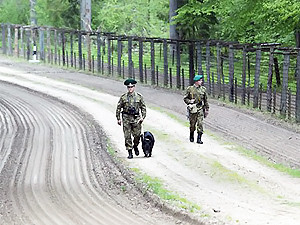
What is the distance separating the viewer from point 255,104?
904 inches

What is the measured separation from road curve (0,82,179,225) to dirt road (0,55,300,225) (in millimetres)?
18

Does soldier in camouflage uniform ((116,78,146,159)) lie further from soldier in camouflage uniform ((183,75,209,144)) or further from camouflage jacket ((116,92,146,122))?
soldier in camouflage uniform ((183,75,209,144))

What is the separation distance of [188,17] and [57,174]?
2167 cm

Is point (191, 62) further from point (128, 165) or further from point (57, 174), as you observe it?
point (57, 174)

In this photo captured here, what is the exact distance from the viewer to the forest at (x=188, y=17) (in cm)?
2536

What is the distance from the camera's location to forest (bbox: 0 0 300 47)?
25.4 metres

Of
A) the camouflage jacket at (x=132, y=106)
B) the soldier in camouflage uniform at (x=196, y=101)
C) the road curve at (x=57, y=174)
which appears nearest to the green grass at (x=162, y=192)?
the road curve at (x=57, y=174)

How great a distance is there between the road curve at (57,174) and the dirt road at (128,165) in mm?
18

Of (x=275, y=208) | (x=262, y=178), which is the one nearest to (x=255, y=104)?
(x=262, y=178)

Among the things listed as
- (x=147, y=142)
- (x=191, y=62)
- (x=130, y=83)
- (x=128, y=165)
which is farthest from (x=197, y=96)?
(x=191, y=62)

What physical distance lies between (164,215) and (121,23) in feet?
158

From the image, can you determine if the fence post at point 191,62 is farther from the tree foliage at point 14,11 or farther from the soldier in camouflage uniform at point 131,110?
the tree foliage at point 14,11

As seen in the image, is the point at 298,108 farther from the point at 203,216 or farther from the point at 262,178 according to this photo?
the point at 203,216

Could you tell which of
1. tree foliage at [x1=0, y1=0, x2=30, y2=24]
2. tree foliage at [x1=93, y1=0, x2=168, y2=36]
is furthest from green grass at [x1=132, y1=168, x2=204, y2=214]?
tree foliage at [x1=0, y1=0, x2=30, y2=24]
